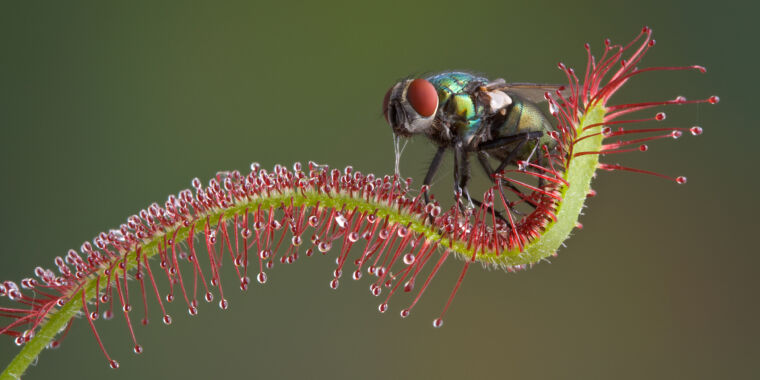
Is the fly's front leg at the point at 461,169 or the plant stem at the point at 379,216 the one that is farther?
the fly's front leg at the point at 461,169

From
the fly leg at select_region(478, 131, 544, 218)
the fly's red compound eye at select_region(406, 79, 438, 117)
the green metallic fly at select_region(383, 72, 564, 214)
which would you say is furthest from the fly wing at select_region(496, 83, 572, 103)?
the fly's red compound eye at select_region(406, 79, 438, 117)

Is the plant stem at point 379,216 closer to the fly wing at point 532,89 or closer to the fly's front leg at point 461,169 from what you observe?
the fly wing at point 532,89

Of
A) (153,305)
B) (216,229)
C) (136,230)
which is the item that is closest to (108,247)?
(136,230)

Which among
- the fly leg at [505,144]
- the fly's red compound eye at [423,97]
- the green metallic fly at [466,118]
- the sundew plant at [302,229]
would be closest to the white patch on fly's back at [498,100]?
the green metallic fly at [466,118]

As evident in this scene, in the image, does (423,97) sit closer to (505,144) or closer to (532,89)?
(505,144)

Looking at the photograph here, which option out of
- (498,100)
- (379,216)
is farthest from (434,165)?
(379,216)

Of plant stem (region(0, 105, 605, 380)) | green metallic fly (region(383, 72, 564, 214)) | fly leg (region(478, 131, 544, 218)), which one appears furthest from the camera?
green metallic fly (region(383, 72, 564, 214))

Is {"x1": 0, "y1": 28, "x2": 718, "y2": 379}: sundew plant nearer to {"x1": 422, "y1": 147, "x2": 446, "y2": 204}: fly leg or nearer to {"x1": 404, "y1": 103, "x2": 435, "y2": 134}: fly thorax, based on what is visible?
{"x1": 422, "y1": 147, "x2": 446, "y2": 204}: fly leg

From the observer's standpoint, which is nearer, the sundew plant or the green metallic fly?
the sundew plant
